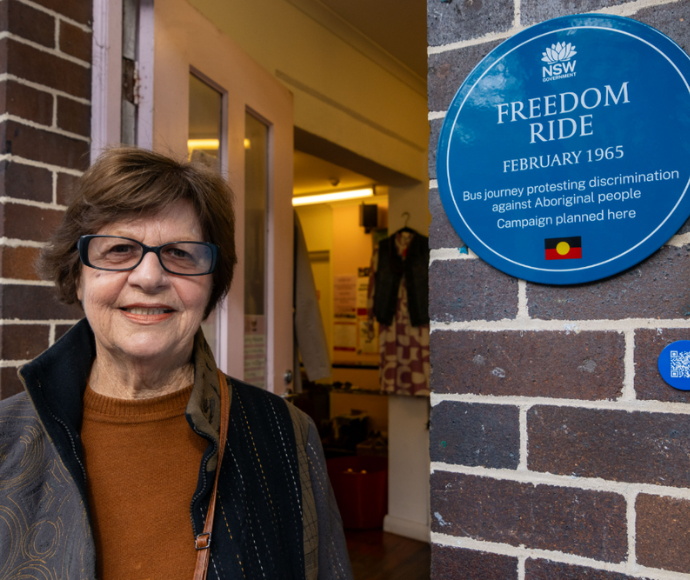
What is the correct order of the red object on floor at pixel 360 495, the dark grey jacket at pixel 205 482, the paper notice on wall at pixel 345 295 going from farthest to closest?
the paper notice on wall at pixel 345 295, the red object on floor at pixel 360 495, the dark grey jacket at pixel 205 482

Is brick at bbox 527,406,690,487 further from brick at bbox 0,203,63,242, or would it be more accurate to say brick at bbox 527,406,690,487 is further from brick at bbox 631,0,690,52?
brick at bbox 0,203,63,242

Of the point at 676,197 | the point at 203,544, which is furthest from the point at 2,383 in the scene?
the point at 676,197

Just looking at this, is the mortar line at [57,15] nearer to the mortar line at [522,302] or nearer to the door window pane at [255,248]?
the door window pane at [255,248]

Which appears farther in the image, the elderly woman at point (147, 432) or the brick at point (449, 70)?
the brick at point (449, 70)

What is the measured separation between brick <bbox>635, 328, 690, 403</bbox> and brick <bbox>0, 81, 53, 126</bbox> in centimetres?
153

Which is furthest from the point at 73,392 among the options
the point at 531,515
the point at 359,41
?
the point at 359,41

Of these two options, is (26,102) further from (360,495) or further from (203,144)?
(360,495)

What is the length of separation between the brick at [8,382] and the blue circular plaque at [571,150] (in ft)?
3.89

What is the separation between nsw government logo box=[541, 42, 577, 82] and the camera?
0.96 m

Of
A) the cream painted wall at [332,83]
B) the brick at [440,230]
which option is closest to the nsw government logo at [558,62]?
the brick at [440,230]

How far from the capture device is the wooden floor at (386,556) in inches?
130

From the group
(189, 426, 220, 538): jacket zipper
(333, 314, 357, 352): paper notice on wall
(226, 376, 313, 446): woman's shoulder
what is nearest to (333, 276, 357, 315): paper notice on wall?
(333, 314, 357, 352): paper notice on wall

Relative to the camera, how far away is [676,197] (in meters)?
0.87

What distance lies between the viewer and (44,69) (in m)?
1.54
